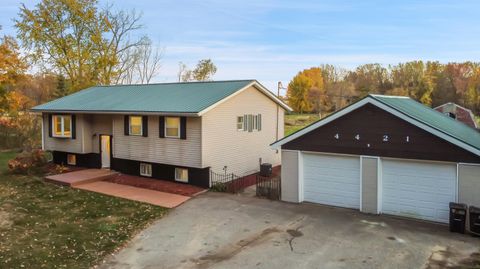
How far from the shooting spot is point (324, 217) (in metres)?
13.9

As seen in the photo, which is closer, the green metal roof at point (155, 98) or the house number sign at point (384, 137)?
the house number sign at point (384, 137)

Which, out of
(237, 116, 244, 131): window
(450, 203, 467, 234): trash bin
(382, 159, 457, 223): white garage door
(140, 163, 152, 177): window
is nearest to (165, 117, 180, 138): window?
(140, 163, 152, 177): window

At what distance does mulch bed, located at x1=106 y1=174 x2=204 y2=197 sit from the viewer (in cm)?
1792

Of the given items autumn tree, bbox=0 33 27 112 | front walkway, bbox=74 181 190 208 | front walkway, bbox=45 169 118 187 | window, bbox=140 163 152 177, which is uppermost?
autumn tree, bbox=0 33 27 112

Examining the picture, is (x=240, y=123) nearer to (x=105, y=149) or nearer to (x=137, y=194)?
(x=137, y=194)

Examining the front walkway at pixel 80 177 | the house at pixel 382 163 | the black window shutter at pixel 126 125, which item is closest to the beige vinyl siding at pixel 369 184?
the house at pixel 382 163

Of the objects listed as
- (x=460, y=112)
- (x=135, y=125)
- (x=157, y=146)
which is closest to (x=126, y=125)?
(x=135, y=125)

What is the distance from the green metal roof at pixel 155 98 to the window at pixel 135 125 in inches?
27.3

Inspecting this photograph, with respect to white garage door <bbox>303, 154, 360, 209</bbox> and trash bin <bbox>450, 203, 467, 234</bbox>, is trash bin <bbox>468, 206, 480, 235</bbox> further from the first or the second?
white garage door <bbox>303, 154, 360, 209</bbox>

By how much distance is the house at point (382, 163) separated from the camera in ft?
41.5

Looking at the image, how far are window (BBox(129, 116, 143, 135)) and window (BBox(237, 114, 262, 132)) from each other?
546cm

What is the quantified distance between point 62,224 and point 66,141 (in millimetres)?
11341

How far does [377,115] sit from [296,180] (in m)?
4.28

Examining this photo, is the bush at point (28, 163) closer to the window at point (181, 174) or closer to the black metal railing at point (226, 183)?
the window at point (181, 174)
